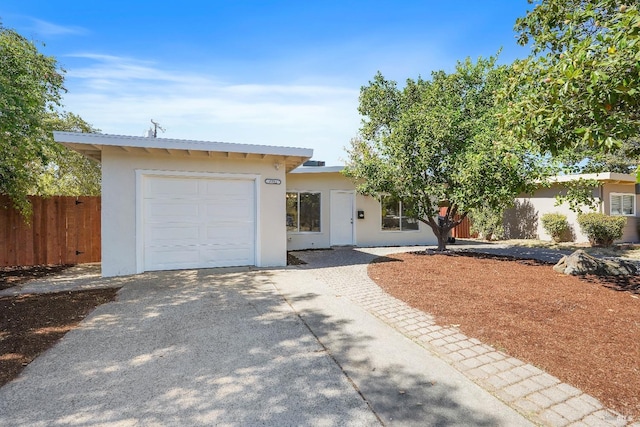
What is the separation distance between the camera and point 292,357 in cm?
311

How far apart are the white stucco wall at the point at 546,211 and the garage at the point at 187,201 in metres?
11.8

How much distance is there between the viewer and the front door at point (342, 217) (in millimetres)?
12375

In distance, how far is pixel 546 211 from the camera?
14812 mm

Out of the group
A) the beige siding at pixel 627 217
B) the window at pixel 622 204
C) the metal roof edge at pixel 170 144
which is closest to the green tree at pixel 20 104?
the metal roof edge at pixel 170 144

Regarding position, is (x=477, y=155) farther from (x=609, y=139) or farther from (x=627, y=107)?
(x=609, y=139)

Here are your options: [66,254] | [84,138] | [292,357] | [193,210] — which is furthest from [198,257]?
[292,357]

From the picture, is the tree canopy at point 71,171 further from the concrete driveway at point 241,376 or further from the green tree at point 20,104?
the concrete driveway at point 241,376

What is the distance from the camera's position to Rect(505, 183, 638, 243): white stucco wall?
13.6 meters

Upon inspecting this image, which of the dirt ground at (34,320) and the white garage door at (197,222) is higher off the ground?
the white garage door at (197,222)

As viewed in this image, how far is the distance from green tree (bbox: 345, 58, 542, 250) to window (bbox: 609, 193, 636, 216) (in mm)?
8105

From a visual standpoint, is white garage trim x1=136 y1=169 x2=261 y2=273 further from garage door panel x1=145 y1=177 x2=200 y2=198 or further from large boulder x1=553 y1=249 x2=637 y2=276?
large boulder x1=553 y1=249 x2=637 y2=276

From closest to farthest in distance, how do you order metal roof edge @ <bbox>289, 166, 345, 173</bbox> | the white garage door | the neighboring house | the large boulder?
1. the large boulder
2. the white garage door
3. metal roof edge @ <bbox>289, 166, 345, 173</bbox>
4. the neighboring house

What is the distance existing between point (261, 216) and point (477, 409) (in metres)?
6.08

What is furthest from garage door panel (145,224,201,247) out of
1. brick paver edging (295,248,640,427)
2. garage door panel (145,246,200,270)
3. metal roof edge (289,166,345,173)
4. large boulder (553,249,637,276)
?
large boulder (553,249,637,276)
